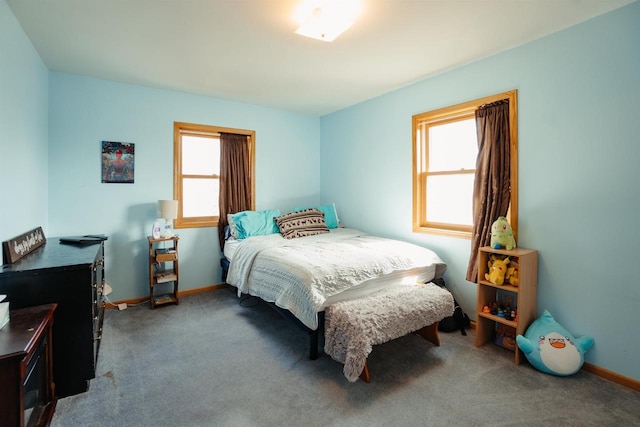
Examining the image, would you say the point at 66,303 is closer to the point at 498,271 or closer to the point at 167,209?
the point at 167,209

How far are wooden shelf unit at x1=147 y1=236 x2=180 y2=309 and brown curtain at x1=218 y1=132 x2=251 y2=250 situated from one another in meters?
0.67

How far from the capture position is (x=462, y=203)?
10.6 feet

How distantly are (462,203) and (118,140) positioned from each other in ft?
12.4

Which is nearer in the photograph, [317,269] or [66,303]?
[66,303]

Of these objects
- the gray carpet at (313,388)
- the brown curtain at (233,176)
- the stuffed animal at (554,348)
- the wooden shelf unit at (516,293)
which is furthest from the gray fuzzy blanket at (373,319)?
the brown curtain at (233,176)

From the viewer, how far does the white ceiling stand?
6.79ft

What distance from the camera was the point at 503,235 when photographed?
2.53 metres

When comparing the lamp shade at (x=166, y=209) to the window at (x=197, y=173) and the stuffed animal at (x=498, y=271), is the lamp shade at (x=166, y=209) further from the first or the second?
the stuffed animal at (x=498, y=271)

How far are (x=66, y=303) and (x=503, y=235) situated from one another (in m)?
3.08

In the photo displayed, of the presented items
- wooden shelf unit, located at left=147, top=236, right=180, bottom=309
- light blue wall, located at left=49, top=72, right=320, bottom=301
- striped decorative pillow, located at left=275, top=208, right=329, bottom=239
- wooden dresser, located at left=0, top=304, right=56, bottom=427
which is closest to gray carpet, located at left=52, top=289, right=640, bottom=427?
wooden dresser, located at left=0, top=304, right=56, bottom=427

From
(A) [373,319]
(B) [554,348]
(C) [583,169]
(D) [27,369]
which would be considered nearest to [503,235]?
(C) [583,169]

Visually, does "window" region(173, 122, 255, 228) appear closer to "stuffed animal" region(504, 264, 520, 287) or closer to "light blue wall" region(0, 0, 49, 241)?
"light blue wall" region(0, 0, 49, 241)

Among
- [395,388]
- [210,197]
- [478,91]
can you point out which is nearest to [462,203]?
[478,91]

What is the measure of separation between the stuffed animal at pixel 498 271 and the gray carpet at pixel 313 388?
0.59 metres
